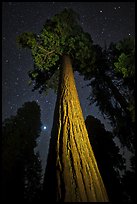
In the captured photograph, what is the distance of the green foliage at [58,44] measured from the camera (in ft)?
39.0

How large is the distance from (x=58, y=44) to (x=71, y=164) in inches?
306

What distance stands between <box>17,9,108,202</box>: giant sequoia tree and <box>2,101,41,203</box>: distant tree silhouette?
305 inches

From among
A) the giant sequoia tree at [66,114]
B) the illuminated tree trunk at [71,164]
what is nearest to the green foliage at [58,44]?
the giant sequoia tree at [66,114]

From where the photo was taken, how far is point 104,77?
13859 mm

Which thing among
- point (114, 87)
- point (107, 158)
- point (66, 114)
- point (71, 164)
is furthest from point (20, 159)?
point (71, 164)

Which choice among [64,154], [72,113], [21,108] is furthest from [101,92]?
[21,108]

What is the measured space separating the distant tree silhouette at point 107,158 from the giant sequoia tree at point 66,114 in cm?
601


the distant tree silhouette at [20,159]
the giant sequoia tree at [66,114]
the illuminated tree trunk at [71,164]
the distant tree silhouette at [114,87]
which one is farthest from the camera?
the distant tree silhouette at [20,159]

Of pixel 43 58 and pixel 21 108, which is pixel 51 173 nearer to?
pixel 43 58

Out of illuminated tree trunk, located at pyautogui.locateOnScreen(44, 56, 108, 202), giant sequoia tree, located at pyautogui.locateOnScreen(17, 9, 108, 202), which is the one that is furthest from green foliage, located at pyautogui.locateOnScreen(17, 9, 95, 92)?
illuminated tree trunk, located at pyautogui.locateOnScreen(44, 56, 108, 202)

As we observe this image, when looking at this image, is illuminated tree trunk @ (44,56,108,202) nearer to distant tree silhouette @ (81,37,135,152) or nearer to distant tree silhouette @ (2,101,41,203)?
distant tree silhouette @ (81,37,135,152)

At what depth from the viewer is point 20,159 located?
1959 centimetres

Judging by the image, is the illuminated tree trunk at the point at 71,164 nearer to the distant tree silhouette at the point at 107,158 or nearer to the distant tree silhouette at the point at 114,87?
the distant tree silhouette at the point at 114,87

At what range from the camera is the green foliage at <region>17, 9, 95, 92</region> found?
11.9 metres
